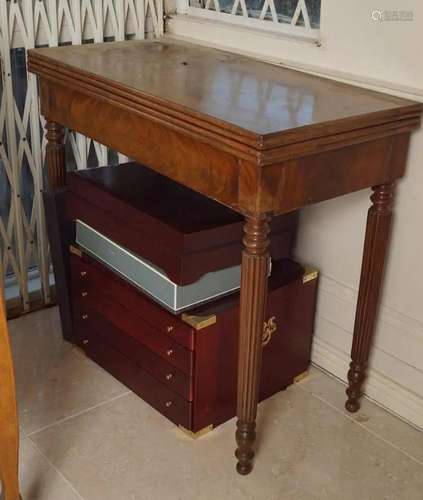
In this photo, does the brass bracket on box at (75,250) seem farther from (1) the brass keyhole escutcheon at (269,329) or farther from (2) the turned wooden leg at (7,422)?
(2) the turned wooden leg at (7,422)

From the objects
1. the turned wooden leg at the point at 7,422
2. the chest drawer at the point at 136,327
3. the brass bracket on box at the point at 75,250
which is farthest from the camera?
the brass bracket on box at the point at 75,250

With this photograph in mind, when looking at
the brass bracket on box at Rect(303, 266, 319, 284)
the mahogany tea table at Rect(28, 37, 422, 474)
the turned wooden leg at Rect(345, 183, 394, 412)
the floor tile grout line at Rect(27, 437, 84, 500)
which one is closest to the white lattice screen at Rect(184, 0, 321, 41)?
the mahogany tea table at Rect(28, 37, 422, 474)

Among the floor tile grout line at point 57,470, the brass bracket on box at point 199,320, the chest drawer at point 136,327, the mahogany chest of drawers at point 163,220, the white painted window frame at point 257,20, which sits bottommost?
the floor tile grout line at point 57,470

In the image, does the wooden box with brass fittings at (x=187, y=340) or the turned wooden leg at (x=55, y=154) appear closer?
the wooden box with brass fittings at (x=187, y=340)

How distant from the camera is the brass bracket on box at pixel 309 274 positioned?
5.34ft

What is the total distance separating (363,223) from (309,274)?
164 mm

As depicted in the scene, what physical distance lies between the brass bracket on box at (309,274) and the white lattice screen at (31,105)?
0.70 meters

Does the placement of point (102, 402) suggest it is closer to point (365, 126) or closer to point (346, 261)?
point (346, 261)

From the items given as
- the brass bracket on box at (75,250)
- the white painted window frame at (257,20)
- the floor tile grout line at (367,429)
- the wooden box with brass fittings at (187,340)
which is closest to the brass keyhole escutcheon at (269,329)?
the wooden box with brass fittings at (187,340)

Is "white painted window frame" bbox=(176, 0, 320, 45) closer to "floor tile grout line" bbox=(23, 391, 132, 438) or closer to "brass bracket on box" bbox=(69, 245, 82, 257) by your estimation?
"brass bracket on box" bbox=(69, 245, 82, 257)

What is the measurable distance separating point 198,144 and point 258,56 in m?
0.54

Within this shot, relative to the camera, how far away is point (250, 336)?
4.31ft

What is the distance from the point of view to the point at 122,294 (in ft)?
5.32

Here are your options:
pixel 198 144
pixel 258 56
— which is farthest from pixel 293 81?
pixel 198 144
